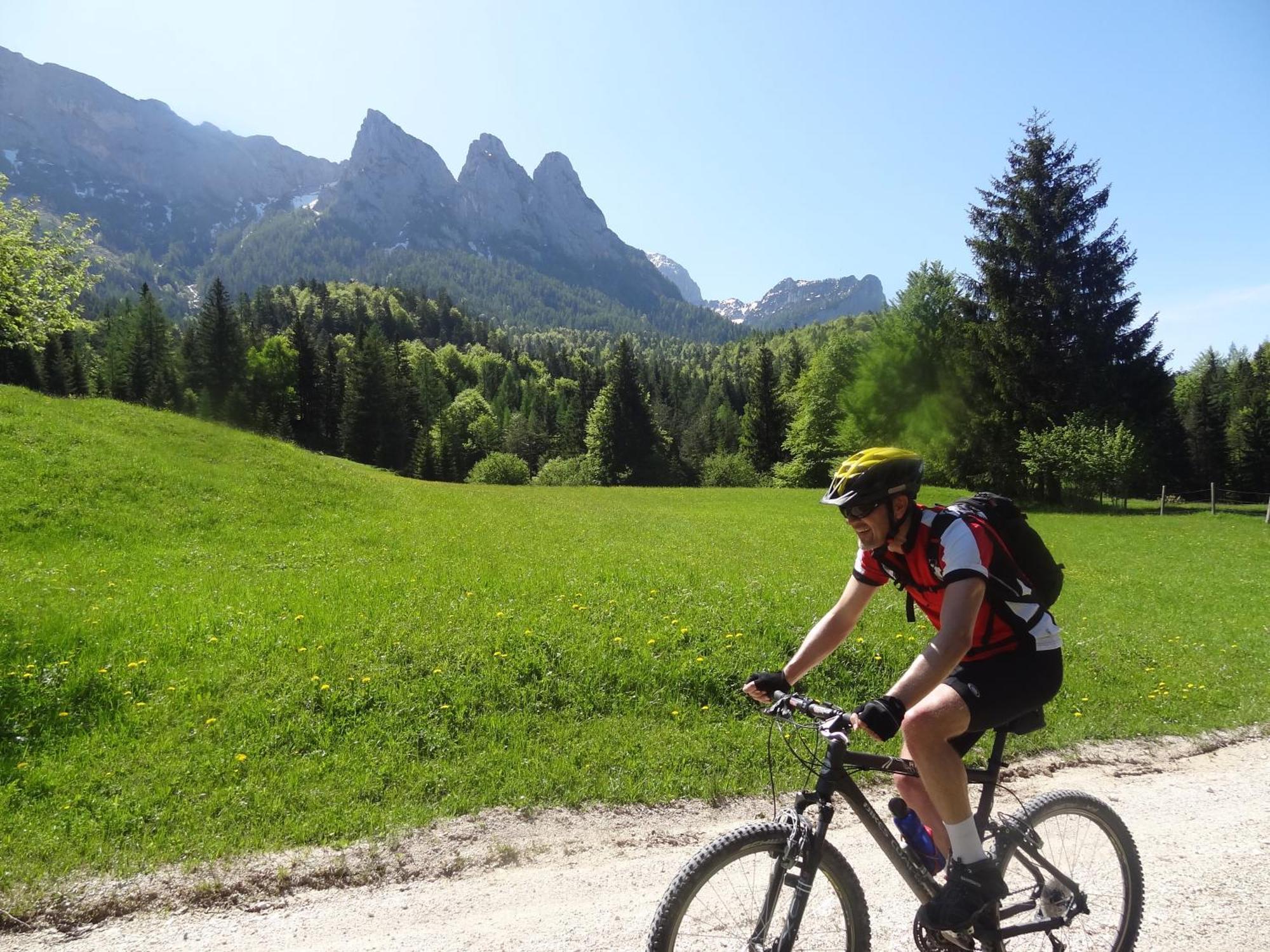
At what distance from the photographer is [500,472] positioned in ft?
230

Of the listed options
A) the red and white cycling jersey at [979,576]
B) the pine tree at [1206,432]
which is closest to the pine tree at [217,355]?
the red and white cycling jersey at [979,576]

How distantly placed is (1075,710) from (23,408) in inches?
1265

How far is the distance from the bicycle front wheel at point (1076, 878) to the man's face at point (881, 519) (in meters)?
1.80

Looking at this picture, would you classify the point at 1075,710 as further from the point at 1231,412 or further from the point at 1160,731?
the point at 1231,412

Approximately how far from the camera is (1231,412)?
7981cm

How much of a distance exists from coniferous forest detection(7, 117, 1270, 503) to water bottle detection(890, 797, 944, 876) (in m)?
32.5

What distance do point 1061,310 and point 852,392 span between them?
49.6 ft

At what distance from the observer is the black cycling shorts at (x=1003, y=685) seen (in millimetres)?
3535

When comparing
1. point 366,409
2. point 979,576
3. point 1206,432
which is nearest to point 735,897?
point 979,576

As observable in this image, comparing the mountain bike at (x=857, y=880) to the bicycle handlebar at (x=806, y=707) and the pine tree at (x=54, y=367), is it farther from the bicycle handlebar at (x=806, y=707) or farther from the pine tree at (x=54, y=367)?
the pine tree at (x=54, y=367)

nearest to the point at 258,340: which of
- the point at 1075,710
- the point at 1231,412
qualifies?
the point at 1075,710

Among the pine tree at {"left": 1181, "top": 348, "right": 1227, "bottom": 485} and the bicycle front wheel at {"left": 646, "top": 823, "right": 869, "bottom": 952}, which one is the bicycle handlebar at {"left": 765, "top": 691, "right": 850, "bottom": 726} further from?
the pine tree at {"left": 1181, "top": 348, "right": 1227, "bottom": 485}

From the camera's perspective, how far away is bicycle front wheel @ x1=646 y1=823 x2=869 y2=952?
3180 millimetres

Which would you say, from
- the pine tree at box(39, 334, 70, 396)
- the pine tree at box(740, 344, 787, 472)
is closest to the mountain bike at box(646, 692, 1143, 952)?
the pine tree at box(740, 344, 787, 472)
